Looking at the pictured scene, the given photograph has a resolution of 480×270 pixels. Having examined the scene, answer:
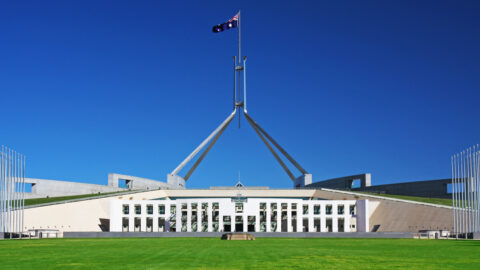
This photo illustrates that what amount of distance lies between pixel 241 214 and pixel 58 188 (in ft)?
59.2

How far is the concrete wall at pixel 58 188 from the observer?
153ft

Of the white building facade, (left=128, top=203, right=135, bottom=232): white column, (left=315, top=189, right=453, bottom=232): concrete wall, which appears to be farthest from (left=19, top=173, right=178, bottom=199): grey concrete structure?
(left=315, top=189, right=453, bottom=232): concrete wall

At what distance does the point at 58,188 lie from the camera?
48906 mm

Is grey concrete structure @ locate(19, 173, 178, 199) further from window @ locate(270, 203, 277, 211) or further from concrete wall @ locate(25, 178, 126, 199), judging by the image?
window @ locate(270, 203, 277, 211)

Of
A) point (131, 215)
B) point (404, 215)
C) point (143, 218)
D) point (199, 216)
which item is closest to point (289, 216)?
point (199, 216)

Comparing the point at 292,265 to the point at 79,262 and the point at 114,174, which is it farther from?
the point at 114,174

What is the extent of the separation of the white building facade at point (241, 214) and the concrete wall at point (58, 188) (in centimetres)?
763

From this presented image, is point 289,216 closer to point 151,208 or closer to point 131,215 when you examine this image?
point 151,208

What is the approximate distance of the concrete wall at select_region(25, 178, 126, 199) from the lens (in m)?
46.7

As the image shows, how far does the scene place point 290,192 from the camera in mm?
54438

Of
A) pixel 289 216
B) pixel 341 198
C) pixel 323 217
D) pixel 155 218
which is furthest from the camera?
pixel 341 198

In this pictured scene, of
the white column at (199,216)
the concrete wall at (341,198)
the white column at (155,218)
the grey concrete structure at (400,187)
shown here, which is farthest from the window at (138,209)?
the grey concrete structure at (400,187)

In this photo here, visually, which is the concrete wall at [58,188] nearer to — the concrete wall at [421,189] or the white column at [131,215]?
the white column at [131,215]

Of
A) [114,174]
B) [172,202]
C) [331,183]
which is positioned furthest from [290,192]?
[114,174]
